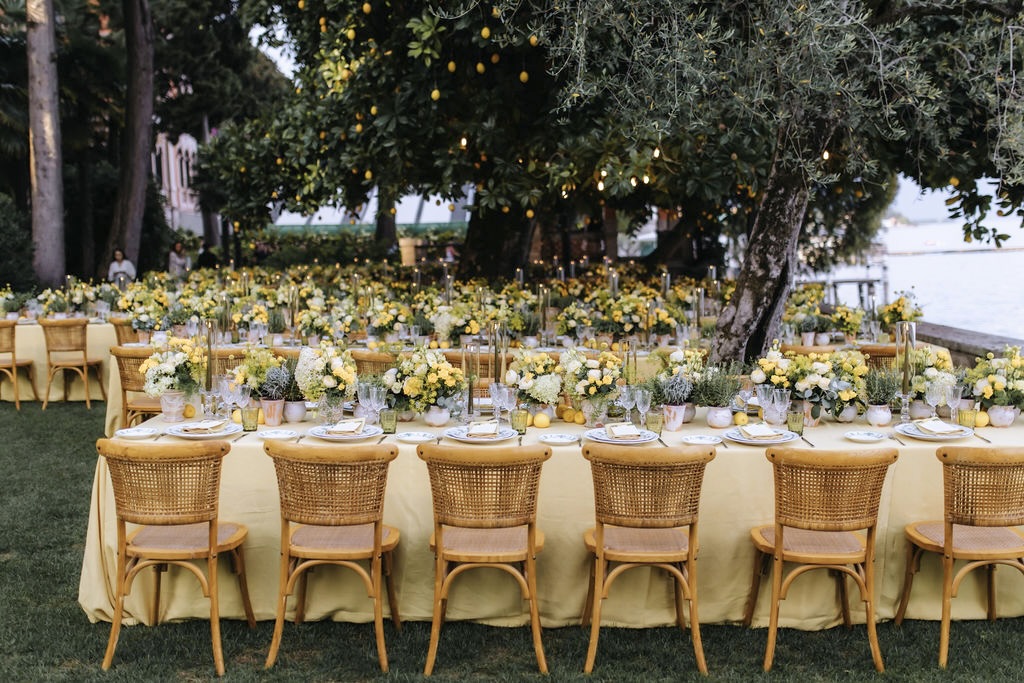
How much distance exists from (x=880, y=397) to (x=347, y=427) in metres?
2.53

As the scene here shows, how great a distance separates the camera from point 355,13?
7.81 m

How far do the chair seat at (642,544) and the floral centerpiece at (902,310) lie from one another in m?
4.57

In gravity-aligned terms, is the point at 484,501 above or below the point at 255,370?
below

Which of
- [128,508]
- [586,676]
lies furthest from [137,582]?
[586,676]

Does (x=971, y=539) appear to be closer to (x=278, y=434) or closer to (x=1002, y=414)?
(x=1002, y=414)

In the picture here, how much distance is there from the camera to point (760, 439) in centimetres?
426

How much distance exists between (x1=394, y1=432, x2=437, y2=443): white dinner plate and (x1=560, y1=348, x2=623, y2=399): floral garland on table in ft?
2.34

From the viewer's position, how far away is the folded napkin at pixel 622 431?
169 inches

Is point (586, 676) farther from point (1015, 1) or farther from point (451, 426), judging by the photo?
point (1015, 1)

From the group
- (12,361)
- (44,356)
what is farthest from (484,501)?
(44,356)

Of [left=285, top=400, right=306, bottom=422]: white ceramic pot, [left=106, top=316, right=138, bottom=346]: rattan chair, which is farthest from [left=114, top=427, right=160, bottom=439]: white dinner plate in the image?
[left=106, top=316, right=138, bottom=346]: rattan chair

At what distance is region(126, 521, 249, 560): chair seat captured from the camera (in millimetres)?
3793

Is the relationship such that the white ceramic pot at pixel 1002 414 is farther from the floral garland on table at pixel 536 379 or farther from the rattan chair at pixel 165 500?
the rattan chair at pixel 165 500

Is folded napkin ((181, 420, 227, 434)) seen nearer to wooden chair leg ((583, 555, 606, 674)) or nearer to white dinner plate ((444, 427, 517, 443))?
white dinner plate ((444, 427, 517, 443))
